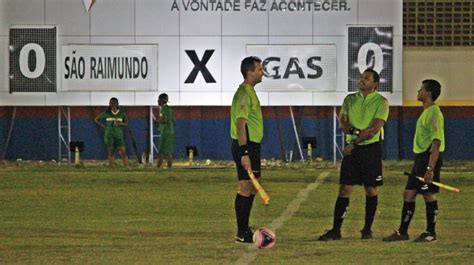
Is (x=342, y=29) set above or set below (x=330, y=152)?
above

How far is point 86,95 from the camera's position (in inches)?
1348

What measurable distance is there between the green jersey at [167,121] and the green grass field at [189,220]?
209 cm

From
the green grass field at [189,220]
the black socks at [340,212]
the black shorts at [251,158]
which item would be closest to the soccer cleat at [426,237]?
the green grass field at [189,220]

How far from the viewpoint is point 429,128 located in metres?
15.2

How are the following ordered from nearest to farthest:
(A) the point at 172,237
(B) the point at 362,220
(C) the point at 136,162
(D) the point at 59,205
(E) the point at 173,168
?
(A) the point at 172,237 → (B) the point at 362,220 → (D) the point at 59,205 → (E) the point at 173,168 → (C) the point at 136,162

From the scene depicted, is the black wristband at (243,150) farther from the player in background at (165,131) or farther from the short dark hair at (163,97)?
the short dark hair at (163,97)

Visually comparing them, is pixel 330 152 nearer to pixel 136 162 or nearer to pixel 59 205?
pixel 136 162

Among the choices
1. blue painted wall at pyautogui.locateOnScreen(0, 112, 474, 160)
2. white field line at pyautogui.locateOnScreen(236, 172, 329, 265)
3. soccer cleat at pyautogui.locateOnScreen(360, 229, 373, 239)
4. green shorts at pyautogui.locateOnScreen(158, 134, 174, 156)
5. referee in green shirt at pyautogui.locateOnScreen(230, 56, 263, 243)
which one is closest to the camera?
white field line at pyautogui.locateOnScreen(236, 172, 329, 265)

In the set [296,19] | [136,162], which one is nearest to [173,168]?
[136,162]

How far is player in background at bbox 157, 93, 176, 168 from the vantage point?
32.4m

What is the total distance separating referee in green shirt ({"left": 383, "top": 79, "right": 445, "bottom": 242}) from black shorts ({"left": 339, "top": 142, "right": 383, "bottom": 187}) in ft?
1.37

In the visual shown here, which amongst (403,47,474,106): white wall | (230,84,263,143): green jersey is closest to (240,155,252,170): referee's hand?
(230,84,263,143): green jersey

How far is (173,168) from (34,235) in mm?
16539

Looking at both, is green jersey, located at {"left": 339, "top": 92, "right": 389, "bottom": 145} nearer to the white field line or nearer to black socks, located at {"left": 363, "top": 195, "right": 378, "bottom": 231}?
black socks, located at {"left": 363, "top": 195, "right": 378, "bottom": 231}
